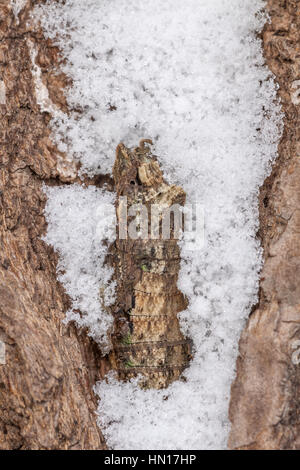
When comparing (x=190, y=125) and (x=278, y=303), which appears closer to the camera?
(x=278, y=303)

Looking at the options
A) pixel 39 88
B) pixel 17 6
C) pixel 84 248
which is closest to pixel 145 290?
pixel 84 248

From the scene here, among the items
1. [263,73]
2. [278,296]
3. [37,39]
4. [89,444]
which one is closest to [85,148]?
[37,39]

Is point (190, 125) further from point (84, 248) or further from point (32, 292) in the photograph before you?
point (32, 292)

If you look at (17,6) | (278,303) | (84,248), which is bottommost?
(278,303)

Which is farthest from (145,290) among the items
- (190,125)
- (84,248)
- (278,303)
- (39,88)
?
(39,88)

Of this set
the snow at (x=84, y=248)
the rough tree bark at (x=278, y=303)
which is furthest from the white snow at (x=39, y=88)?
the rough tree bark at (x=278, y=303)

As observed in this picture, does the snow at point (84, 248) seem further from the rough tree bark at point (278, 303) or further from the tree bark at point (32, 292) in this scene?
the rough tree bark at point (278, 303)

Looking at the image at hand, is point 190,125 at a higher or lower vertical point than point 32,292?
higher

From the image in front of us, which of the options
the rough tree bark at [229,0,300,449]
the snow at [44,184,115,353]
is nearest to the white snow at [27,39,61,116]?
the snow at [44,184,115,353]

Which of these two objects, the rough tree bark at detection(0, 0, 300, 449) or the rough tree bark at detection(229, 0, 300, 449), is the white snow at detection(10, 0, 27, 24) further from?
the rough tree bark at detection(229, 0, 300, 449)
